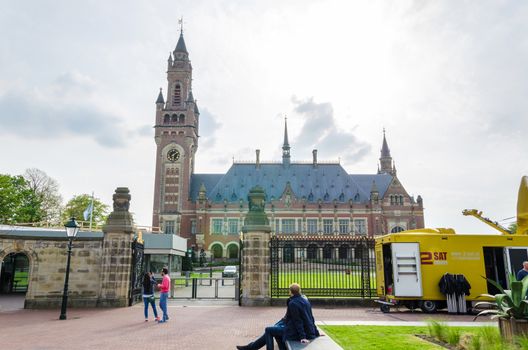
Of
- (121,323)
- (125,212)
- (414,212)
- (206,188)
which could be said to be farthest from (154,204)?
(121,323)

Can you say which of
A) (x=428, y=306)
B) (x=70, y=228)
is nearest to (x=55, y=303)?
(x=70, y=228)

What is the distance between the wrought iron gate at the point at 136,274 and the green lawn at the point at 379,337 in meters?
9.60

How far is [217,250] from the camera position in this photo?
198 ft

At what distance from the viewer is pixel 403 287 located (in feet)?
46.3

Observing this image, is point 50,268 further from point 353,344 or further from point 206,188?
point 206,188

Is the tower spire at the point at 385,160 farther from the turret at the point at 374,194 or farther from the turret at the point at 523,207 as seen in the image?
the turret at the point at 523,207

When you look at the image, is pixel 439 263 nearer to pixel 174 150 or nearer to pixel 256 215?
pixel 256 215

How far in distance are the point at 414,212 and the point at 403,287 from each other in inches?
2030

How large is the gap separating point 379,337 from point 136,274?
11658 millimetres

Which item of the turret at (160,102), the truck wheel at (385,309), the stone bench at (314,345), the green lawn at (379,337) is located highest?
the turret at (160,102)

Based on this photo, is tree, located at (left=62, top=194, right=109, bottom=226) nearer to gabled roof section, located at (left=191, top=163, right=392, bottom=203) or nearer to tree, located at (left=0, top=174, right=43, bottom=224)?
tree, located at (left=0, top=174, right=43, bottom=224)

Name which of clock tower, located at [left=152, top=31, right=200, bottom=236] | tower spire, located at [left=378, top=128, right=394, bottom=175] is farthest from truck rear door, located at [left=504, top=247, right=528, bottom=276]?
tower spire, located at [left=378, top=128, right=394, bottom=175]

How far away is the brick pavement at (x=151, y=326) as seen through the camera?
29.5ft

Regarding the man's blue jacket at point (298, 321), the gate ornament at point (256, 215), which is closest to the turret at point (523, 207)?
the gate ornament at point (256, 215)
